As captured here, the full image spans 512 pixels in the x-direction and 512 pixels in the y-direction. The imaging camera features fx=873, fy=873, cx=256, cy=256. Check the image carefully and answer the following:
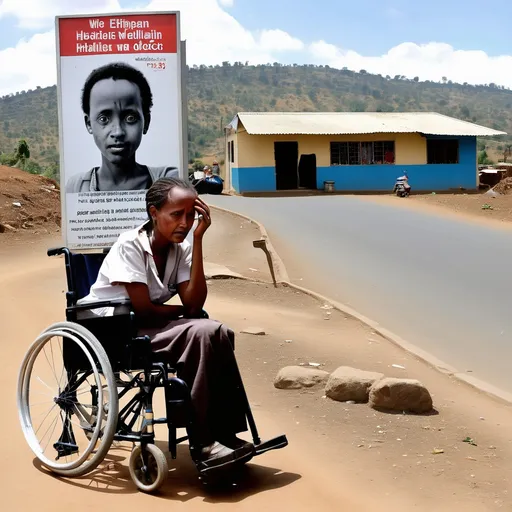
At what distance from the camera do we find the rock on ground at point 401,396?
228 inches

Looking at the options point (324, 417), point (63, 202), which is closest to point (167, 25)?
point (63, 202)

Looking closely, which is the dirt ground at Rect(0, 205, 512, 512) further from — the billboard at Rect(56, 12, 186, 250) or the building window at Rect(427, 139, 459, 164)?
the building window at Rect(427, 139, 459, 164)

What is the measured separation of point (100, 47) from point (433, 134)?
3391 cm

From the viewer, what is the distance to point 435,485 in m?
4.48

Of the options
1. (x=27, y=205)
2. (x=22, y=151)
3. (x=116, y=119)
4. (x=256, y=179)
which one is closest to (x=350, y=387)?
(x=116, y=119)

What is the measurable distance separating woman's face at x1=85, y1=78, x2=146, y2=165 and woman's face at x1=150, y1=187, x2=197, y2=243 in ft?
10.3

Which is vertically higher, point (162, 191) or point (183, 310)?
point (162, 191)

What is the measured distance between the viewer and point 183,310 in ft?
15.1

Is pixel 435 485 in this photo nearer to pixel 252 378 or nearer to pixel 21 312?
pixel 252 378

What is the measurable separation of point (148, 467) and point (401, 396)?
2158 mm

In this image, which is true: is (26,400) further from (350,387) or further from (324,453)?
(350,387)

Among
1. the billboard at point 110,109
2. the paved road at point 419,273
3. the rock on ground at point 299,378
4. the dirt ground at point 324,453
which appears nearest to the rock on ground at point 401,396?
the dirt ground at point 324,453

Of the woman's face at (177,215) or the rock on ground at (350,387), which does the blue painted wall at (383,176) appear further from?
the woman's face at (177,215)

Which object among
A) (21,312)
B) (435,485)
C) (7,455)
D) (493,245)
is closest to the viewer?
(435,485)
